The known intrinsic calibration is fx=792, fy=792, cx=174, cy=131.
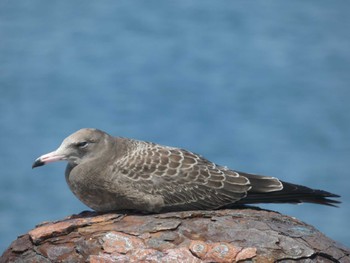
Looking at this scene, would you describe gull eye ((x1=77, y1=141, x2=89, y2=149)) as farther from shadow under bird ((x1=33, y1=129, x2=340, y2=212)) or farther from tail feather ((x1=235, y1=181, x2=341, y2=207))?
tail feather ((x1=235, y1=181, x2=341, y2=207))

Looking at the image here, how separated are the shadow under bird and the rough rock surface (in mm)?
99

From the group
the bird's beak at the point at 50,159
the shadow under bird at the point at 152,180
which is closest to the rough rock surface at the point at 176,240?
the shadow under bird at the point at 152,180

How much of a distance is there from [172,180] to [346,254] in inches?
39.9

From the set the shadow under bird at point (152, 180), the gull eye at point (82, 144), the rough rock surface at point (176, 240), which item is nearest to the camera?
the rough rock surface at point (176, 240)

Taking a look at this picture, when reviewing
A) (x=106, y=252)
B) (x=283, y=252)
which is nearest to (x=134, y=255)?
(x=106, y=252)

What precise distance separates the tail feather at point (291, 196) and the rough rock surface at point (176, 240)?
0.19 m

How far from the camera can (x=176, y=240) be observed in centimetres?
403

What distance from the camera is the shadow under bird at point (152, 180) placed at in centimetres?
434

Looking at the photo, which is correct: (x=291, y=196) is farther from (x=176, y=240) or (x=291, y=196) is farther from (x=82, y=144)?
(x=82, y=144)

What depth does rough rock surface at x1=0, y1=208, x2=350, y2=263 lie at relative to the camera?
156 inches

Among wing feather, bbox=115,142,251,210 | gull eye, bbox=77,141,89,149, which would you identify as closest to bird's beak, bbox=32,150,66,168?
gull eye, bbox=77,141,89,149

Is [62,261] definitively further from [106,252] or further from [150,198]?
[150,198]

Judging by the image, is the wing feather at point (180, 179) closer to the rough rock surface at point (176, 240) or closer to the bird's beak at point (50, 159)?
the rough rock surface at point (176, 240)

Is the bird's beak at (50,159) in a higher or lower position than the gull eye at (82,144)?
lower
